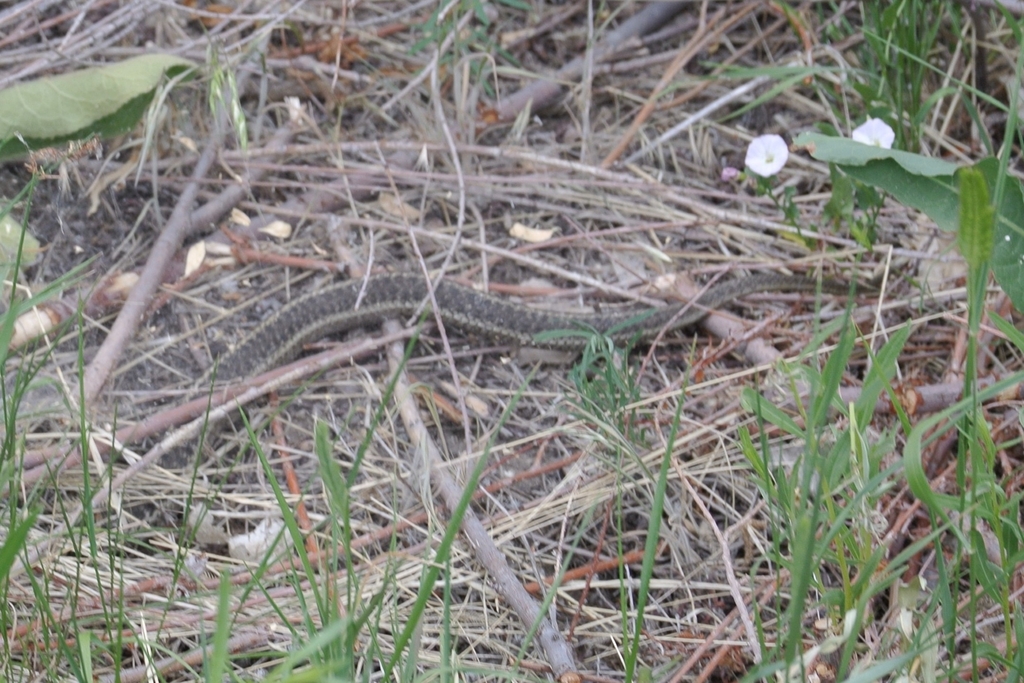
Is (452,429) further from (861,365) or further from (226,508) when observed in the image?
(861,365)

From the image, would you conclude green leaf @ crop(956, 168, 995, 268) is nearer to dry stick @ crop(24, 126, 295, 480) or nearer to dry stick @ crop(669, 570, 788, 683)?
dry stick @ crop(669, 570, 788, 683)

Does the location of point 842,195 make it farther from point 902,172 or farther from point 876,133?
point 902,172

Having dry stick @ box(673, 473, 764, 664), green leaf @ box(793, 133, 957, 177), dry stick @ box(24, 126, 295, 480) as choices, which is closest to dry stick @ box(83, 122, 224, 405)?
dry stick @ box(24, 126, 295, 480)

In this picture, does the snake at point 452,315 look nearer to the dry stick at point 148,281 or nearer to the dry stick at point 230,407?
the dry stick at point 230,407

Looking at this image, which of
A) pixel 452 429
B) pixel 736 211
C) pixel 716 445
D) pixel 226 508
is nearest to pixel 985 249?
pixel 716 445

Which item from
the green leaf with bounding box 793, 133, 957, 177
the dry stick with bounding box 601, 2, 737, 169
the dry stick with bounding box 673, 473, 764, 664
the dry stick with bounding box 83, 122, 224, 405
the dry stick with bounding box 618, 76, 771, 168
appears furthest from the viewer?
the dry stick with bounding box 601, 2, 737, 169

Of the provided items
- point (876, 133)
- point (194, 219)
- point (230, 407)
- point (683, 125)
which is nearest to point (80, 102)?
point (194, 219)
